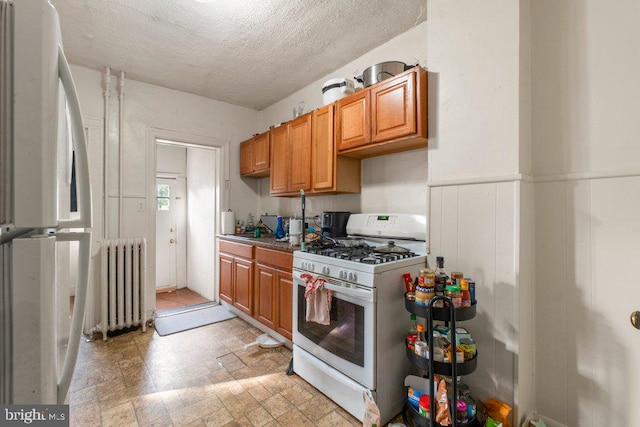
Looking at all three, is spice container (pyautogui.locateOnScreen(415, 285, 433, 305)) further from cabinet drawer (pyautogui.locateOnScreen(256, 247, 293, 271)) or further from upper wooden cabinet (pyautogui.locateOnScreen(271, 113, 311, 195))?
upper wooden cabinet (pyautogui.locateOnScreen(271, 113, 311, 195))

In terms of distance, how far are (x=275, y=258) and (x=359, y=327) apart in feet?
3.74

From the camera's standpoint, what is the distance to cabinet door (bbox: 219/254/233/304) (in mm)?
3349

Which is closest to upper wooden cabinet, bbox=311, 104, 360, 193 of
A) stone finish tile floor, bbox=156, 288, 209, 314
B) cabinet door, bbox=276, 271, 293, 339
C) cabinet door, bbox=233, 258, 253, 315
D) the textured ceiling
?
the textured ceiling

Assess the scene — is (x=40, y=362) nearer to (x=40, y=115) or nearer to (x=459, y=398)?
(x=40, y=115)

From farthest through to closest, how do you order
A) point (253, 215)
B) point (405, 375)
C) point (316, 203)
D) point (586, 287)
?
→ point (253, 215) < point (316, 203) < point (405, 375) < point (586, 287)

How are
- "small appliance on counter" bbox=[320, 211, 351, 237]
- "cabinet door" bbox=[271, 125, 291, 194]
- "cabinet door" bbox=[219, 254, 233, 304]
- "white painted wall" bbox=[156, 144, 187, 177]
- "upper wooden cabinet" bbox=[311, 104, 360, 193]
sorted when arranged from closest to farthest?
"upper wooden cabinet" bbox=[311, 104, 360, 193] → "small appliance on counter" bbox=[320, 211, 351, 237] → "cabinet door" bbox=[271, 125, 291, 194] → "cabinet door" bbox=[219, 254, 233, 304] → "white painted wall" bbox=[156, 144, 187, 177]

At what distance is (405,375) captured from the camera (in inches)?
69.9

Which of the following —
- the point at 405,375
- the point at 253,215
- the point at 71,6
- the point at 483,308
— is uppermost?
the point at 71,6

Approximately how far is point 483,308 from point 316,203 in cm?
200

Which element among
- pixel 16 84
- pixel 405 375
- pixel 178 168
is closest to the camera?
pixel 16 84

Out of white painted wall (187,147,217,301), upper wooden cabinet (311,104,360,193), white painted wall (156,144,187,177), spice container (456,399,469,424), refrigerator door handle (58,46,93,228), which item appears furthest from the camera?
white painted wall (156,144,187,177)

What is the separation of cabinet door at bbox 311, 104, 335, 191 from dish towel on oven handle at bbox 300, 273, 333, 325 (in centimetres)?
98

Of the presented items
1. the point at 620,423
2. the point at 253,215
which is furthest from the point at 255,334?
the point at 620,423

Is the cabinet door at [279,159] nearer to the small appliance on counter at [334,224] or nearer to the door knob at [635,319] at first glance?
the small appliance on counter at [334,224]
